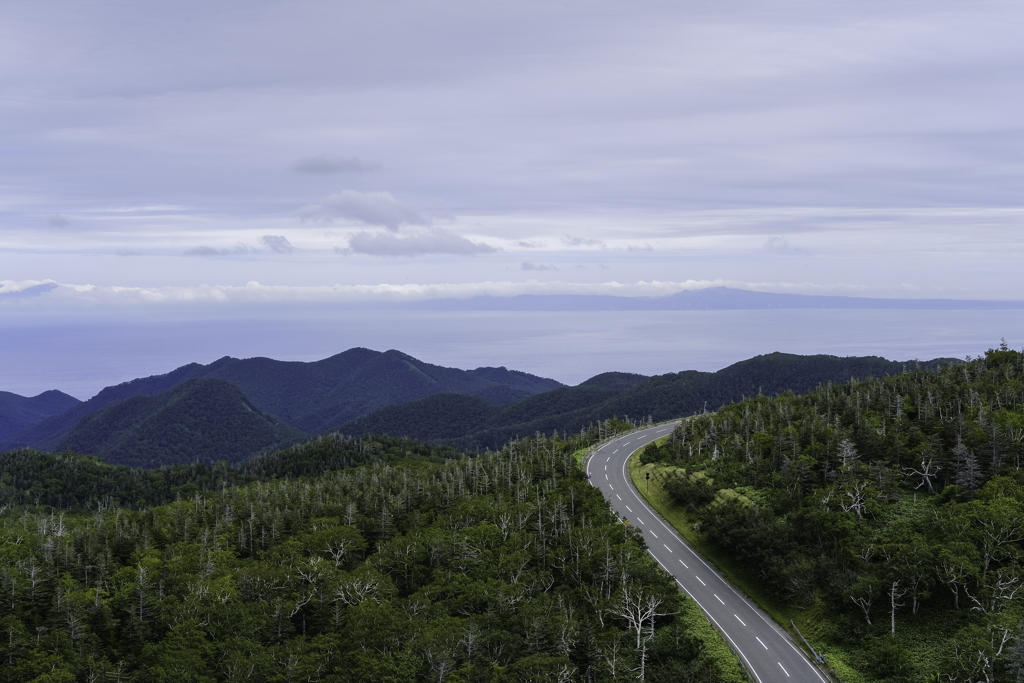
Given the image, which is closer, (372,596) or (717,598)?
(717,598)

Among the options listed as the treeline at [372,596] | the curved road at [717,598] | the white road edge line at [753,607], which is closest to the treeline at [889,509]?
the white road edge line at [753,607]

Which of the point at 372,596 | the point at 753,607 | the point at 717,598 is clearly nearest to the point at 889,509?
the point at 753,607

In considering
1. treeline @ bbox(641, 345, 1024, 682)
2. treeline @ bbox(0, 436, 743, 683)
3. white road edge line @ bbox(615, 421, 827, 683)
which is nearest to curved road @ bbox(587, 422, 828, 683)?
white road edge line @ bbox(615, 421, 827, 683)

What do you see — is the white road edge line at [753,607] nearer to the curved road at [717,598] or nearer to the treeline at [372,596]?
the curved road at [717,598]

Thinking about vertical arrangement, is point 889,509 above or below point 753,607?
above

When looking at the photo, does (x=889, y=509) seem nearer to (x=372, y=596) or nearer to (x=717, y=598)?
(x=717, y=598)

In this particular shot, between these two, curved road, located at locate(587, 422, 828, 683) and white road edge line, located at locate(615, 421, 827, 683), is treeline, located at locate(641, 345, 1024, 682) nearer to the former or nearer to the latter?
white road edge line, located at locate(615, 421, 827, 683)
